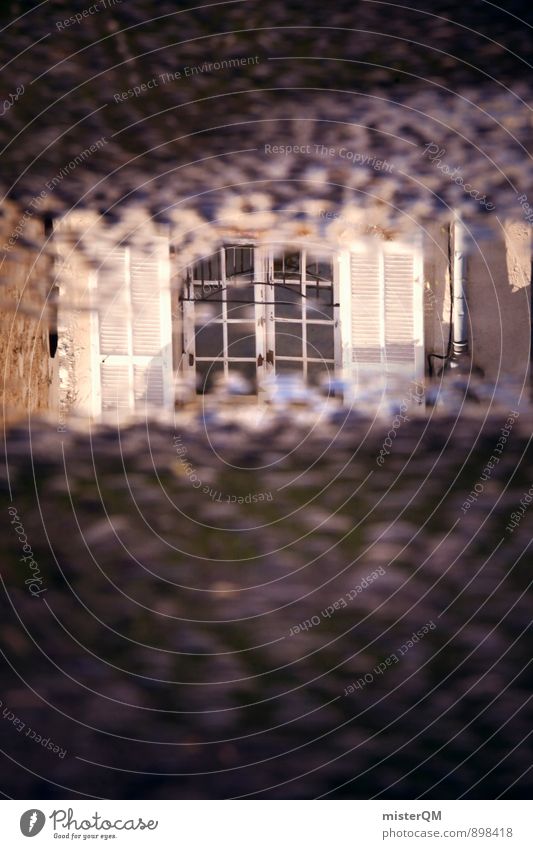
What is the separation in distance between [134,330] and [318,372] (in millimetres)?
187

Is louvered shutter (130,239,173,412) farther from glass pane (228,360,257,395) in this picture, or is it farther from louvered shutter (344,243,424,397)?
louvered shutter (344,243,424,397)

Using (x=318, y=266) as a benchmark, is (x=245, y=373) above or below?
below

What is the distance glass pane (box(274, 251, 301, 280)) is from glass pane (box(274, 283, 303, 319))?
11mm

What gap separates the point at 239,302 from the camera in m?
0.93

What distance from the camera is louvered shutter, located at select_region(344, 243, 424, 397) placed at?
93cm

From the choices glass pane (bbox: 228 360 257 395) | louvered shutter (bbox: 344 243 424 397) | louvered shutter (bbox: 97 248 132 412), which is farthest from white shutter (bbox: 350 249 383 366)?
louvered shutter (bbox: 97 248 132 412)

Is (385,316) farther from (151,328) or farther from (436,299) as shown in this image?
(151,328)

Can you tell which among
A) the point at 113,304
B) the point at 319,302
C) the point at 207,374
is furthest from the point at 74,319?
the point at 319,302

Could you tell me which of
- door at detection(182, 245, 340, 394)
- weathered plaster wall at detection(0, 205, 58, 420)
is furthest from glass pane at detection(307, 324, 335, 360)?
weathered plaster wall at detection(0, 205, 58, 420)

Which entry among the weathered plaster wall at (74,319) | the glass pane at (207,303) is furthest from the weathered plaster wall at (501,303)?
the weathered plaster wall at (74,319)

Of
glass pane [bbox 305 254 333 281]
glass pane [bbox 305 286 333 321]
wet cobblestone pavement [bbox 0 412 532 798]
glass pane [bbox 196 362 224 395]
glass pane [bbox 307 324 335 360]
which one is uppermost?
glass pane [bbox 305 254 333 281]

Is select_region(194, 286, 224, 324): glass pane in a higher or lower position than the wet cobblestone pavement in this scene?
higher

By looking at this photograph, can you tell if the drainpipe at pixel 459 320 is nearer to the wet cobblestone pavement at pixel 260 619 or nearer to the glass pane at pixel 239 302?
the wet cobblestone pavement at pixel 260 619
